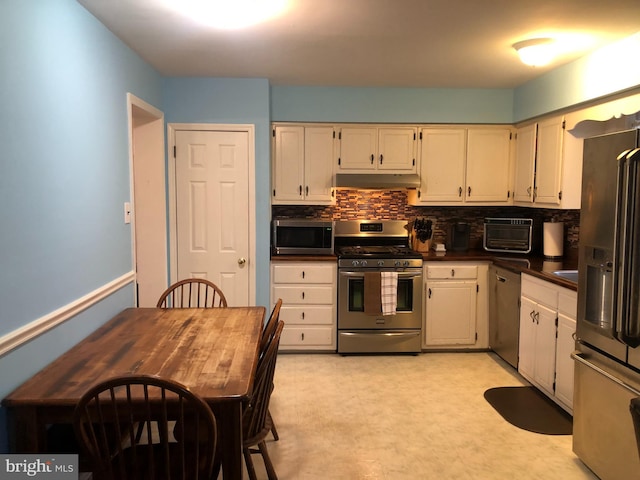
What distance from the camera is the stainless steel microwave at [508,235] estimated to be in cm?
427

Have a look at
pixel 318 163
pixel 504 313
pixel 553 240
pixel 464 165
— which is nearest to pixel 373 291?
pixel 504 313

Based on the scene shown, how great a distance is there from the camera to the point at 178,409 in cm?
165

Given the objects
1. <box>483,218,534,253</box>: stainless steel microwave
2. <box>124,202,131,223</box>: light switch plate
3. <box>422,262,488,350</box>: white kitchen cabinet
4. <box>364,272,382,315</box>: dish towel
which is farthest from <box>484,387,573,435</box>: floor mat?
<box>124,202,131,223</box>: light switch plate

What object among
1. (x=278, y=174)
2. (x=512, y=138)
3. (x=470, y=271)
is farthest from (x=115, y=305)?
(x=512, y=138)

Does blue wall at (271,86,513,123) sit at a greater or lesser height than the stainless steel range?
greater

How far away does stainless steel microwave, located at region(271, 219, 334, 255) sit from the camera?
14.2 feet

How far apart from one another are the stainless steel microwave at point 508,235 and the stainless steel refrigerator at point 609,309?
6.25 feet

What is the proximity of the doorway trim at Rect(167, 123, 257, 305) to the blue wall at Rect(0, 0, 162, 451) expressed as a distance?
1002 mm

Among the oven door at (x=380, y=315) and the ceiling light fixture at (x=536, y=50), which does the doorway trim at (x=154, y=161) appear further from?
the ceiling light fixture at (x=536, y=50)

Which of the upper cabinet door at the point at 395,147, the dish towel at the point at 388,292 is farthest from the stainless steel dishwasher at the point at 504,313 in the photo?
the upper cabinet door at the point at 395,147

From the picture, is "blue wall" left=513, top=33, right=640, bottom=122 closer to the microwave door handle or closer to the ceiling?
the ceiling

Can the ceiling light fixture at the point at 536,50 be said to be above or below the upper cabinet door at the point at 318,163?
above

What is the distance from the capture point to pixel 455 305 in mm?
4301

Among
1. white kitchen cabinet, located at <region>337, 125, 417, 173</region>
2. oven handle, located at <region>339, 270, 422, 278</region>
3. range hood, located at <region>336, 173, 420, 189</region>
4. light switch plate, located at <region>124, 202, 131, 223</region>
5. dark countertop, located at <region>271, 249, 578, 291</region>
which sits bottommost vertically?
oven handle, located at <region>339, 270, 422, 278</region>
